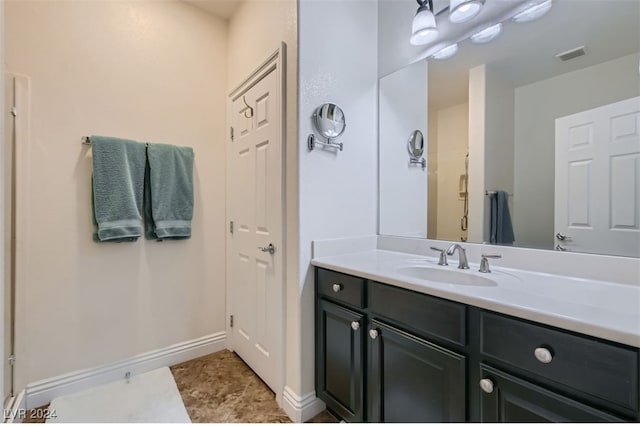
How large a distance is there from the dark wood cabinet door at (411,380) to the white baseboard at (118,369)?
1.44 metres

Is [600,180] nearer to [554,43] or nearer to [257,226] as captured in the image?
[554,43]

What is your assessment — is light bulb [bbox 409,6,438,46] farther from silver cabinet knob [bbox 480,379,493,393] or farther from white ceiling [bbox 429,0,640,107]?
silver cabinet knob [bbox 480,379,493,393]

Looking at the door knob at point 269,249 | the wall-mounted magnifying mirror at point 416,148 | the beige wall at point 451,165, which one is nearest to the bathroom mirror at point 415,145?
the wall-mounted magnifying mirror at point 416,148

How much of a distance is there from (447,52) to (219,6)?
1.67m

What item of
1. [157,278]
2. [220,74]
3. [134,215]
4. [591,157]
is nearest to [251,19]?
[220,74]

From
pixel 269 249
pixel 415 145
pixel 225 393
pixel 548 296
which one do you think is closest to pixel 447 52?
pixel 415 145

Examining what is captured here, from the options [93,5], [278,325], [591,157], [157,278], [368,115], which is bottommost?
[278,325]

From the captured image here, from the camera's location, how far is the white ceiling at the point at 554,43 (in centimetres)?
111

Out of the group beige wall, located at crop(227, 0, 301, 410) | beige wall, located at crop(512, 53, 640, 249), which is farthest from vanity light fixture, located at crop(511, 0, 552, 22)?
beige wall, located at crop(227, 0, 301, 410)

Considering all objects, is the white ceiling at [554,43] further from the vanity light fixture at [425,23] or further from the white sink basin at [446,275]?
the white sink basin at [446,275]

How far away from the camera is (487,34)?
144 centimetres

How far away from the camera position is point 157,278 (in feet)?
6.52

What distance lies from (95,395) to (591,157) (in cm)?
280

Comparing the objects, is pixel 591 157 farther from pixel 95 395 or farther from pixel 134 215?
pixel 95 395
